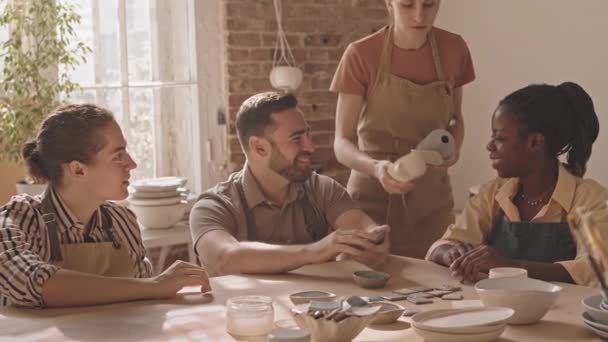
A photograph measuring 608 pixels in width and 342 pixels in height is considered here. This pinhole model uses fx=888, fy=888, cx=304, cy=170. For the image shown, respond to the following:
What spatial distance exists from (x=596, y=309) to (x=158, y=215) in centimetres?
237

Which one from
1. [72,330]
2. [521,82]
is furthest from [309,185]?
[521,82]

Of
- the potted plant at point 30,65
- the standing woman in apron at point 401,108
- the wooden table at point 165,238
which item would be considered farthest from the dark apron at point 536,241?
the potted plant at point 30,65

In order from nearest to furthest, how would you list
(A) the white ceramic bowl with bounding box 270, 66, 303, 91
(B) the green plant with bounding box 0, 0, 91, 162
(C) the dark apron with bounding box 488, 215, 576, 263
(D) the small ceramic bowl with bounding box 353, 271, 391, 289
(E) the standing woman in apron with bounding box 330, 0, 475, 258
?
(D) the small ceramic bowl with bounding box 353, 271, 391, 289, (C) the dark apron with bounding box 488, 215, 576, 263, (E) the standing woman in apron with bounding box 330, 0, 475, 258, (B) the green plant with bounding box 0, 0, 91, 162, (A) the white ceramic bowl with bounding box 270, 66, 303, 91

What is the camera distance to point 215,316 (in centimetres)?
201

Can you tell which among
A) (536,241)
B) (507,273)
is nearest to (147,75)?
(536,241)

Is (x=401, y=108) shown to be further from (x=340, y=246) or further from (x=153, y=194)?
(x=153, y=194)

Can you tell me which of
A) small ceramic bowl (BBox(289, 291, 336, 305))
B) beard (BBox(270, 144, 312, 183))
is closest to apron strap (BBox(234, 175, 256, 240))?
beard (BBox(270, 144, 312, 183))

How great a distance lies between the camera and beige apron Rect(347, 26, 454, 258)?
10.0ft

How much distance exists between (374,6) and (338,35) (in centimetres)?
27

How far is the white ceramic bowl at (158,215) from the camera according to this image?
3.81 meters

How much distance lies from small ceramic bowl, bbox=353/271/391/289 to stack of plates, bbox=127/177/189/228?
1.71m

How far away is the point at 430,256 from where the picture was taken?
257cm

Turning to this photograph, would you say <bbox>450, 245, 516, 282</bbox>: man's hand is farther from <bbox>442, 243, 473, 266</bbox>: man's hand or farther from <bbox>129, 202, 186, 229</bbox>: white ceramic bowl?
<bbox>129, 202, 186, 229</bbox>: white ceramic bowl

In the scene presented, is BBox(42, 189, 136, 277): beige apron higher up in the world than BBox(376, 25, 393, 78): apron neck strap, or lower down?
lower down
